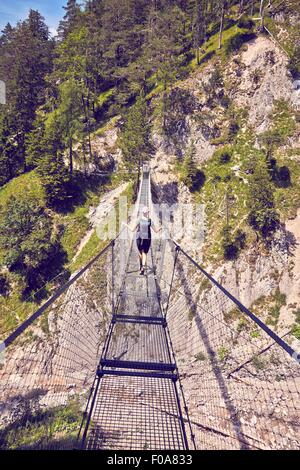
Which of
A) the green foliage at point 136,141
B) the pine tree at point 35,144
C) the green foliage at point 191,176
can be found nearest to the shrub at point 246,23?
the green foliage at point 136,141

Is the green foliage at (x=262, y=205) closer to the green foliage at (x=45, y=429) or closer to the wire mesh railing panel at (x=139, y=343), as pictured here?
the wire mesh railing panel at (x=139, y=343)

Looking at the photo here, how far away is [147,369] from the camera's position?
4883mm

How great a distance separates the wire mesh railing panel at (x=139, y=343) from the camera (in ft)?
21.4

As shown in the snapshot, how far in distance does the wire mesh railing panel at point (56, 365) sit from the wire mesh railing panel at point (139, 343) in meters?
2.17

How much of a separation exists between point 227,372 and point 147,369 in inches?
258

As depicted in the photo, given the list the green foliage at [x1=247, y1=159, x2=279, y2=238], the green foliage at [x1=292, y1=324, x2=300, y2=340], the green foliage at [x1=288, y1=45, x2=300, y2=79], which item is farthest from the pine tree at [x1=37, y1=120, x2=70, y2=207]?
the green foliage at [x1=288, y1=45, x2=300, y2=79]

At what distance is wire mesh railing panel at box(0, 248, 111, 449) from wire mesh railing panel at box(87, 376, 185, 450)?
258cm

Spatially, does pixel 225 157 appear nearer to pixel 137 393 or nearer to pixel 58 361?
pixel 137 393

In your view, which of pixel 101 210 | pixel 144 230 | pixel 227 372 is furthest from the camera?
pixel 101 210

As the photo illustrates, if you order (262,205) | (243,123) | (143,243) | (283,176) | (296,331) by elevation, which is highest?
(243,123)

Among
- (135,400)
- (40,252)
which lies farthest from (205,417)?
(40,252)

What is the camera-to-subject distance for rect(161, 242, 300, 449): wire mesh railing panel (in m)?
7.80

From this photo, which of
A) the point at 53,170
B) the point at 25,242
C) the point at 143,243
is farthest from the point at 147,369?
the point at 53,170
